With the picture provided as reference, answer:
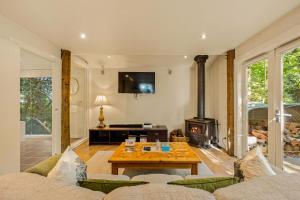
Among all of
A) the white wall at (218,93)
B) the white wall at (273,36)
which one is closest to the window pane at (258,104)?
the white wall at (273,36)

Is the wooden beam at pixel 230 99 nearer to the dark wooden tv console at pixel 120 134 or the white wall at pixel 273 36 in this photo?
the white wall at pixel 273 36

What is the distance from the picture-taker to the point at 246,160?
57.3 inches

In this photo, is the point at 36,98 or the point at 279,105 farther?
the point at 36,98

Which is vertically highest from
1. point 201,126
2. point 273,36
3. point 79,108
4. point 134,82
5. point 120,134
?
point 273,36

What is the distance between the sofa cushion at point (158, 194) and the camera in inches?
31.8

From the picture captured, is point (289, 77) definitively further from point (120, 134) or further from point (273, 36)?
point (120, 134)

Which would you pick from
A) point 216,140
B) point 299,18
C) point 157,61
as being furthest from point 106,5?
point 216,140

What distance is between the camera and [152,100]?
6270 mm

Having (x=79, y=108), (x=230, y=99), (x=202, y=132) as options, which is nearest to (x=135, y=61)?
(x=79, y=108)

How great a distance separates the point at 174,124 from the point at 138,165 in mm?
3542

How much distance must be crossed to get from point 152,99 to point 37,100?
3224 millimetres

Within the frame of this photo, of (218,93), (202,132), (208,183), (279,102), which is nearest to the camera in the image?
(208,183)

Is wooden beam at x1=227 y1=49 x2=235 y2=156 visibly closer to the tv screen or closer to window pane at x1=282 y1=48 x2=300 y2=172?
window pane at x1=282 y1=48 x2=300 y2=172

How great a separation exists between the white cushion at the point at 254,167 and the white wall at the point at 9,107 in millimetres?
2840
